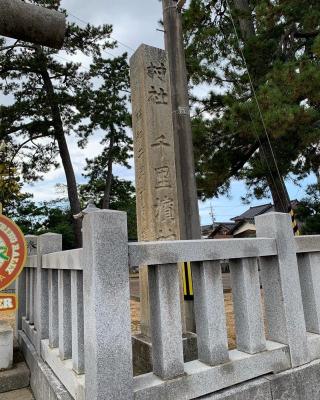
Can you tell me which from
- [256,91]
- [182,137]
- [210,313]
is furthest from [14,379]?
[256,91]

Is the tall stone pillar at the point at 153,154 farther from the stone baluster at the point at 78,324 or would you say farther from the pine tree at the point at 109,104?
the pine tree at the point at 109,104

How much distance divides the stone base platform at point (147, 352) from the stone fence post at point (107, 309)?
1837mm

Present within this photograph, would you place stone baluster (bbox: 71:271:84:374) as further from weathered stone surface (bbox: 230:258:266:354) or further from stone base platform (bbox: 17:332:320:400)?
weathered stone surface (bbox: 230:258:266:354)

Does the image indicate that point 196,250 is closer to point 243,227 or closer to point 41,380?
point 41,380

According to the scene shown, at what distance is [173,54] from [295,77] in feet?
9.74

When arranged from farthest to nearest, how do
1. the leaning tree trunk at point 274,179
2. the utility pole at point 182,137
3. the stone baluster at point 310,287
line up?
the leaning tree trunk at point 274,179, the utility pole at point 182,137, the stone baluster at point 310,287

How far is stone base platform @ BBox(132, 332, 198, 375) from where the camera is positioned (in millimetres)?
3428

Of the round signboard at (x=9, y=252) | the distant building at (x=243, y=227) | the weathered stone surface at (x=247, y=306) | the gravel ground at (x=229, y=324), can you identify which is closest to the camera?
the weathered stone surface at (x=247, y=306)

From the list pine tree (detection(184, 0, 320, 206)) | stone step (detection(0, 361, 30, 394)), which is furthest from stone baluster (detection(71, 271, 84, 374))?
pine tree (detection(184, 0, 320, 206))

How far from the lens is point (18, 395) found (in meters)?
2.73

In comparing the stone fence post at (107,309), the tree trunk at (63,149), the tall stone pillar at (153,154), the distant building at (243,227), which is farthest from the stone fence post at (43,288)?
the distant building at (243,227)

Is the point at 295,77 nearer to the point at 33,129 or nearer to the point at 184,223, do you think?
the point at 184,223

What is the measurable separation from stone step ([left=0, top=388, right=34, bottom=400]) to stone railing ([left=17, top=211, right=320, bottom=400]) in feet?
1.28

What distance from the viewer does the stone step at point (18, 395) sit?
8.76ft
